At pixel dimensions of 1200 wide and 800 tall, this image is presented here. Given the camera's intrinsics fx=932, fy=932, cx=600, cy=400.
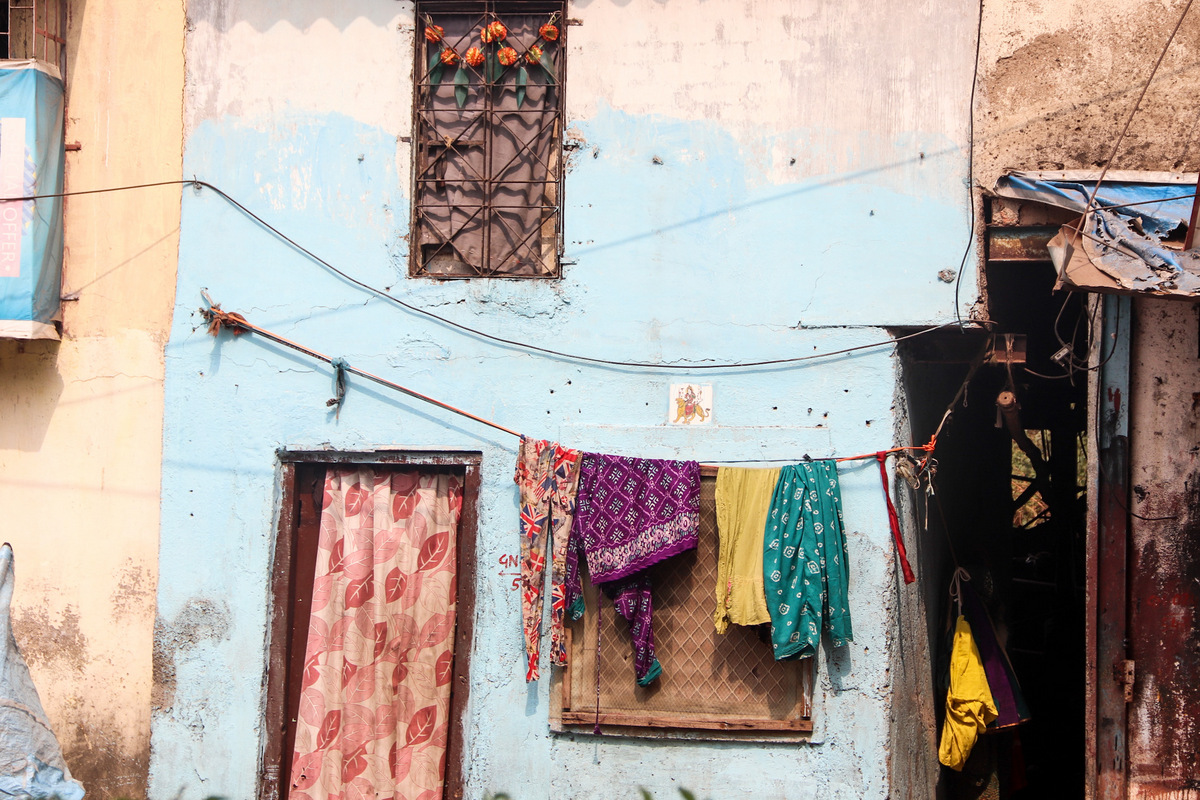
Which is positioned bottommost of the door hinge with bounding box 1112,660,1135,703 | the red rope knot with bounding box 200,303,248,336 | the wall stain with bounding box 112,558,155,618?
the door hinge with bounding box 1112,660,1135,703

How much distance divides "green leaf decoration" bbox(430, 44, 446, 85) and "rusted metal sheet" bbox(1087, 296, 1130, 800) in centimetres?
372

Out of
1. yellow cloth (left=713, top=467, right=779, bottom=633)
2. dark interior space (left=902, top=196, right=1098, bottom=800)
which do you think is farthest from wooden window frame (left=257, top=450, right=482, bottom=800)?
dark interior space (left=902, top=196, right=1098, bottom=800)

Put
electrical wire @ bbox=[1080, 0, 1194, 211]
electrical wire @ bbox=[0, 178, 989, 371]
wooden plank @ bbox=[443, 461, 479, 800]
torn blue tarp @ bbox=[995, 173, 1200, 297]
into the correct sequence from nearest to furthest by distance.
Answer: torn blue tarp @ bbox=[995, 173, 1200, 297], electrical wire @ bbox=[1080, 0, 1194, 211], electrical wire @ bbox=[0, 178, 989, 371], wooden plank @ bbox=[443, 461, 479, 800]

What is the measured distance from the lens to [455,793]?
4.88 meters

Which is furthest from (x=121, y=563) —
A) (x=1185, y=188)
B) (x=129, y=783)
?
(x=1185, y=188)

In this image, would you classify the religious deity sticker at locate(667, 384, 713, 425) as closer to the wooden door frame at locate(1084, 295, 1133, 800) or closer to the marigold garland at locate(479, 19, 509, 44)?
the wooden door frame at locate(1084, 295, 1133, 800)

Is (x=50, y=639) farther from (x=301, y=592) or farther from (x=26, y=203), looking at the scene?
(x=26, y=203)

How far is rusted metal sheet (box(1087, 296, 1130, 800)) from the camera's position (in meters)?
4.48

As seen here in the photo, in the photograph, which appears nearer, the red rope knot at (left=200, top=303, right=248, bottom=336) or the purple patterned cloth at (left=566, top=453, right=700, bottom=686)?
the purple patterned cloth at (left=566, top=453, right=700, bottom=686)

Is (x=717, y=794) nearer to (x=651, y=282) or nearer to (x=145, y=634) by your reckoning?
(x=651, y=282)

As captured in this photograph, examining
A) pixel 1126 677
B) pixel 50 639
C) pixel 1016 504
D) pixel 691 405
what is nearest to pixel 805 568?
pixel 691 405

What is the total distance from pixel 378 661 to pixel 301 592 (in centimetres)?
58

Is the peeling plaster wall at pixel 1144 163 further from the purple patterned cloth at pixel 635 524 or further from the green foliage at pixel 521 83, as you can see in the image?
the green foliage at pixel 521 83

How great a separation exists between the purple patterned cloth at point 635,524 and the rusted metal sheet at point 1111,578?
1962 mm
